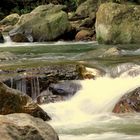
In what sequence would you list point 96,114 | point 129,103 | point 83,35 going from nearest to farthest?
point 129,103
point 96,114
point 83,35

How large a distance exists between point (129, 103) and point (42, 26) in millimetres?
13962

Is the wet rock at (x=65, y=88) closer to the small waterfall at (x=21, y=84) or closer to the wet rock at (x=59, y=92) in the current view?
the wet rock at (x=59, y=92)

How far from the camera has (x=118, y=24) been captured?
1983 centimetres

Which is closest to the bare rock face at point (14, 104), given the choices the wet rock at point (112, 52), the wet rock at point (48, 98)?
the wet rock at point (48, 98)

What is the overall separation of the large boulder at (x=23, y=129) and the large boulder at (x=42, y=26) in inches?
665

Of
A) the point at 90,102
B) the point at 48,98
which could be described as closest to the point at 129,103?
the point at 90,102

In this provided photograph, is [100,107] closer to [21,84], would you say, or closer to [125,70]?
[125,70]

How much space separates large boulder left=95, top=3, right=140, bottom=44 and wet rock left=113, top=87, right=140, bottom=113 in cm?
926

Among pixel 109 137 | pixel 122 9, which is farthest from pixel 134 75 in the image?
pixel 122 9

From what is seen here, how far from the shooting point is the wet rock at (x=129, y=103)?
10050 mm

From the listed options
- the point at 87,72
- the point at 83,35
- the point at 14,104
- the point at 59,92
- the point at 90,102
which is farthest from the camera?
the point at 83,35

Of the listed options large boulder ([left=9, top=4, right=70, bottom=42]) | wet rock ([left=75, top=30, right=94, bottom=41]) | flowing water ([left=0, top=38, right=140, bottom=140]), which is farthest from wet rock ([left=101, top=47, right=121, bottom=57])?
large boulder ([left=9, top=4, right=70, bottom=42])

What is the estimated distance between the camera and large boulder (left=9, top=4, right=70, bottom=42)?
23500 millimetres

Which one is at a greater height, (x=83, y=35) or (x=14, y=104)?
(x=14, y=104)
